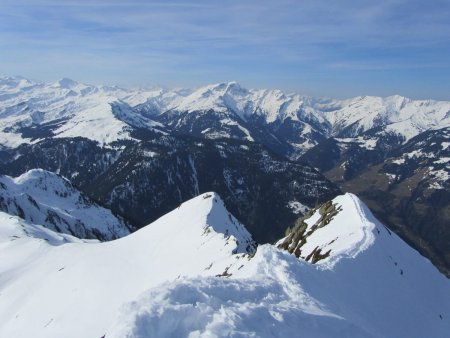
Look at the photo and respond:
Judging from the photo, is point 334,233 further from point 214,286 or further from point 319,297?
point 214,286

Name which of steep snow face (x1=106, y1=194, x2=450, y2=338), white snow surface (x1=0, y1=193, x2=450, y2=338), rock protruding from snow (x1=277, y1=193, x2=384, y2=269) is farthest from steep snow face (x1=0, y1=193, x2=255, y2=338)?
steep snow face (x1=106, y1=194, x2=450, y2=338)

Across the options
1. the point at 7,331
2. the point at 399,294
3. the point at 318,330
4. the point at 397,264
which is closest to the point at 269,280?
the point at 318,330

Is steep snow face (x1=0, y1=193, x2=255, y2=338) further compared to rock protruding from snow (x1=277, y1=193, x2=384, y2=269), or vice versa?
steep snow face (x1=0, y1=193, x2=255, y2=338)

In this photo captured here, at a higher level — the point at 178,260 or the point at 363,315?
the point at 363,315

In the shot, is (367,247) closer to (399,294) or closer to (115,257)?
(399,294)

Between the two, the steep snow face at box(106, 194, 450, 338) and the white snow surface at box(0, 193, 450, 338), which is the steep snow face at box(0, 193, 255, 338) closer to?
the white snow surface at box(0, 193, 450, 338)
